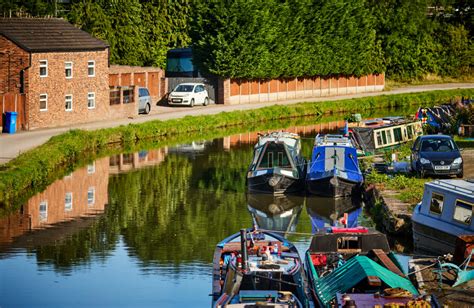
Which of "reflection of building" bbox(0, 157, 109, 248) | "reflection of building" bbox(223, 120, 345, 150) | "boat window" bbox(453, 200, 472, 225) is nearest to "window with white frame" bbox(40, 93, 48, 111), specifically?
"reflection of building" bbox(0, 157, 109, 248)

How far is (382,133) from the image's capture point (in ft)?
188

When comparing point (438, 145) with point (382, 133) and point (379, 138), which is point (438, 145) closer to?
point (379, 138)

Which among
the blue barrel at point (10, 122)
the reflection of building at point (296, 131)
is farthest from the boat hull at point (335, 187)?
the blue barrel at point (10, 122)

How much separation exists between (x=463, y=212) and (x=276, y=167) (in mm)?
15062

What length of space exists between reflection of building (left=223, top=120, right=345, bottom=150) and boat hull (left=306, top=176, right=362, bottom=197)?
16860 millimetres

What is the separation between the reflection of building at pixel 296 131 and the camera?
6560 centimetres

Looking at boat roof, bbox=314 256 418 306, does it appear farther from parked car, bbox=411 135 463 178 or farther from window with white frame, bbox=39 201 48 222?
parked car, bbox=411 135 463 178

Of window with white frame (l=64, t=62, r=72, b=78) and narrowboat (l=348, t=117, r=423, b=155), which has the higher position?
window with white frame (l=64, t=62, r=72, b=78)

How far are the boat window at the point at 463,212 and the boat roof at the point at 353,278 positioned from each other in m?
5.99

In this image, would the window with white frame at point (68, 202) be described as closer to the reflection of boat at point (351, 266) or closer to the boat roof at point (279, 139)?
the boat roof at point (279, 139)

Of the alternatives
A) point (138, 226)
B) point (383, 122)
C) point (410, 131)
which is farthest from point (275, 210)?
point (410, 131)

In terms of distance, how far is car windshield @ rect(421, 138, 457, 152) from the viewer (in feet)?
153

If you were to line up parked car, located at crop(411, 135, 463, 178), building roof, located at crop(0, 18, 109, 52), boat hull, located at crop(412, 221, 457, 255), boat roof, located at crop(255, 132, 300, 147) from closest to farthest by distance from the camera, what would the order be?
boat hull, located at crop(412, 221, 457, 255) → parked car, located at crop(411, 135, 463, 178) → boat roof, located at crop(255, 132, 300, 147) → building roof, located at crop(0, 18, 109, 52)

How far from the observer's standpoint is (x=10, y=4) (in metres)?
88.1
